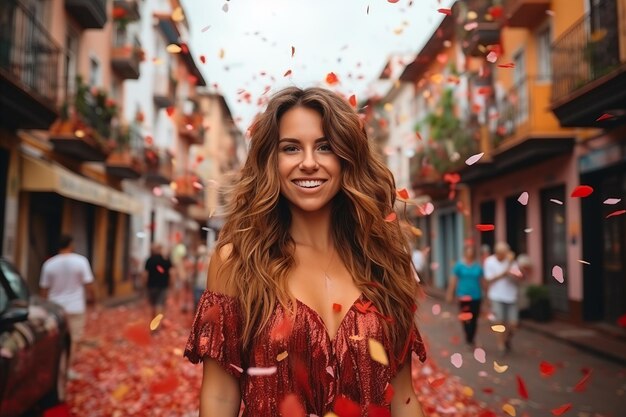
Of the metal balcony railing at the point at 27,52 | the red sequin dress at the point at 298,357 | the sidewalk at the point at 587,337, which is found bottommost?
the sidewalk at the point at 587,337

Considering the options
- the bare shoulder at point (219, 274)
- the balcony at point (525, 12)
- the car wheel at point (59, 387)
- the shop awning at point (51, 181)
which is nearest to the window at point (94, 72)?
the shop awning at point (51, 181)

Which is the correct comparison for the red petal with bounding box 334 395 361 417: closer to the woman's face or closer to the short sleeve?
the short sleeve

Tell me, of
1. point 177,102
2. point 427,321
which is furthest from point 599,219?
point 177,102

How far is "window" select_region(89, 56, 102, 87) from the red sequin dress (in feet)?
65.0

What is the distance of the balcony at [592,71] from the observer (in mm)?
11562

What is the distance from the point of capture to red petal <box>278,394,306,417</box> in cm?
196

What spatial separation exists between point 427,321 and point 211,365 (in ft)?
47.3

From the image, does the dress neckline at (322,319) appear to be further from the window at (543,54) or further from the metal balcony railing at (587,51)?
the window at (543,54)

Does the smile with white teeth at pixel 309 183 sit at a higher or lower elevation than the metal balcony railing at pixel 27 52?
lower

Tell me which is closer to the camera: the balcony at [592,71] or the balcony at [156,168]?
the balcony at [592,71]

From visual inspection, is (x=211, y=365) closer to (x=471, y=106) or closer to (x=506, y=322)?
(x=506, y=322)

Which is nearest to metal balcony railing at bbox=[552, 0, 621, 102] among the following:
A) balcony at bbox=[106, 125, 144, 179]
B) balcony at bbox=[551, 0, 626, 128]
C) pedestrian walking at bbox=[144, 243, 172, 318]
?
balcony at bbox=[551, 0, 626, 128]

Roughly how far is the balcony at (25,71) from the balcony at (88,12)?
7.10ft

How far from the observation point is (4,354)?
15.6 feet
